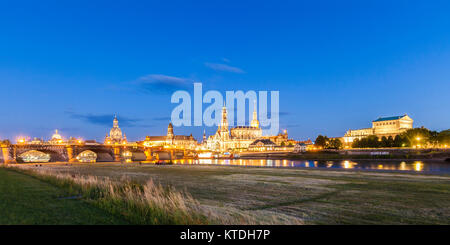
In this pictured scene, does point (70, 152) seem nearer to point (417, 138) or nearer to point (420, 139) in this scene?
point (417, 138)

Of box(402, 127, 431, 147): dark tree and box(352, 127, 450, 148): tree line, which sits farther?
box(402, 127, 431, 147): dark tree

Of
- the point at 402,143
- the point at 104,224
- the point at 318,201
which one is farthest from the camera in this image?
the point at 402,143

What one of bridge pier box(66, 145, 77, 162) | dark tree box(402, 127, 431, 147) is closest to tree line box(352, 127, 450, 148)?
dark tree box(402, 127, 431, 147)

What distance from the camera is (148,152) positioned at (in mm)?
137125

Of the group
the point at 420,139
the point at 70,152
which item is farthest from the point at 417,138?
the point at 70,152

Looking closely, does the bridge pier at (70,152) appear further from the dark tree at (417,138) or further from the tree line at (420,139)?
the dark tree at (417,138)

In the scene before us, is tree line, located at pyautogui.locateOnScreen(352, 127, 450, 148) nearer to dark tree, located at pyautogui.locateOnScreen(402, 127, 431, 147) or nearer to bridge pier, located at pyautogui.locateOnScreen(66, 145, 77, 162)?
dark tree, located at pyautogui.locateOnScreen(402, 127, 431, 147)

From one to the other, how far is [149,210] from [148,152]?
432 ft

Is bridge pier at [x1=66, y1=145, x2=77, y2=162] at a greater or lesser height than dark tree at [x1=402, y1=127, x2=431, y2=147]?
lesser

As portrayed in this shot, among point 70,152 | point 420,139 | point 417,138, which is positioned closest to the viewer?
point 70,152

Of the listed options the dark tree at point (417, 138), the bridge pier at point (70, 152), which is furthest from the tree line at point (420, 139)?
the bridge pier at point (70, 152)
